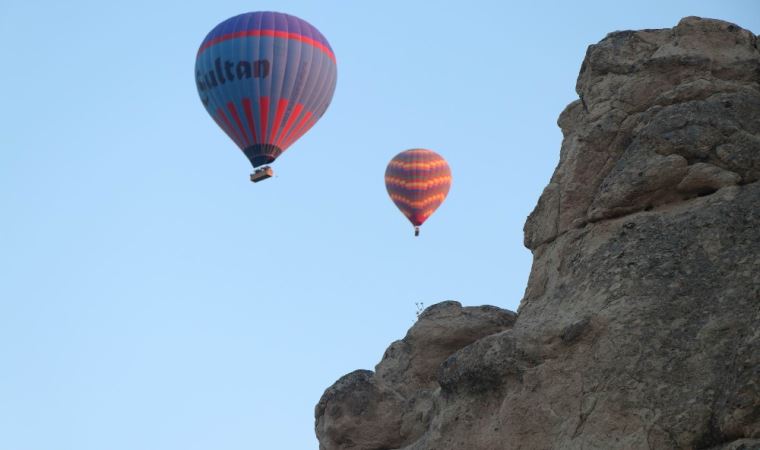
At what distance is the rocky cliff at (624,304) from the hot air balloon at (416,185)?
44.0 meters

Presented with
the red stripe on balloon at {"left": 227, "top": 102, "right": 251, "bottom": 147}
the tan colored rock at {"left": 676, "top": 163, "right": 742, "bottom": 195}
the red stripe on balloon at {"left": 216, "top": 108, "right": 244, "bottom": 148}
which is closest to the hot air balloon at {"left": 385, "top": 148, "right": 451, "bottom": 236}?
the red stripe on balloon at {"left": 216, "top": 108, "right": 244, "bottom": 148}

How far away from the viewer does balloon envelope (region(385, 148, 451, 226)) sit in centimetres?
5812

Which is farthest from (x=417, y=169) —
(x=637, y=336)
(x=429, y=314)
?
(x=637, y=336)

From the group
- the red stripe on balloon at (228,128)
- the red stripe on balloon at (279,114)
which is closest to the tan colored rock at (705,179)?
the red stripe on balloon at (279,114)

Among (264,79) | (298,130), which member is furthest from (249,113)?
(298,130)

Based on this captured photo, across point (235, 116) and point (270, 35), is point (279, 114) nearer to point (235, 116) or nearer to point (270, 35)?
point (235, 116)

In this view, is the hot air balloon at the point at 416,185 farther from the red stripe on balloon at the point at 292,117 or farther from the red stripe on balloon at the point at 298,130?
the red stripe on balloon at the point at 292,117

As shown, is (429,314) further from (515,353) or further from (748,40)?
(748,40)

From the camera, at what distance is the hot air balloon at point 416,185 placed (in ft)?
191

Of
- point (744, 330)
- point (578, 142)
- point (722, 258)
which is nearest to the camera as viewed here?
point (744, 330)

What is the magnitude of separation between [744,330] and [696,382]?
539mm

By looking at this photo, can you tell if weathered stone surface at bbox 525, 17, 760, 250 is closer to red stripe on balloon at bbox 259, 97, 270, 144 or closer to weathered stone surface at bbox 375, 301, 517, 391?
weathered stone surface at bbox 375, 301, 517, 391

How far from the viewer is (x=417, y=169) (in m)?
58.2

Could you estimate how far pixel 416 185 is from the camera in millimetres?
58281
